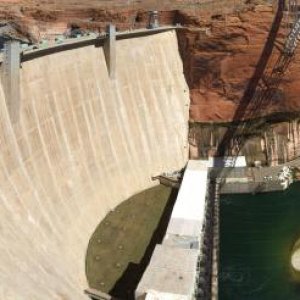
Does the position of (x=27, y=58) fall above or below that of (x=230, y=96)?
above

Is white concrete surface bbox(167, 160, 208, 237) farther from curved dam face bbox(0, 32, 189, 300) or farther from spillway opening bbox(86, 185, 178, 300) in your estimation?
curved dam face bbox(0, 32, 189, 300)

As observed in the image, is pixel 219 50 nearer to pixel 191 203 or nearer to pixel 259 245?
pixel 191 203

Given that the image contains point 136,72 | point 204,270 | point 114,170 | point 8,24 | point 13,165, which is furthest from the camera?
point 8,24

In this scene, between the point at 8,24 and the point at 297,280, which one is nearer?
the point at 297,280

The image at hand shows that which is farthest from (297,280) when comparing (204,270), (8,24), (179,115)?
(8,24)

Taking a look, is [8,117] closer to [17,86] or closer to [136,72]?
[17,86]

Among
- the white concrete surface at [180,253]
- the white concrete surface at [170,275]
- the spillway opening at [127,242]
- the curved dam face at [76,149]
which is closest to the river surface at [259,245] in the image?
the white concrete surface at [180,253]
